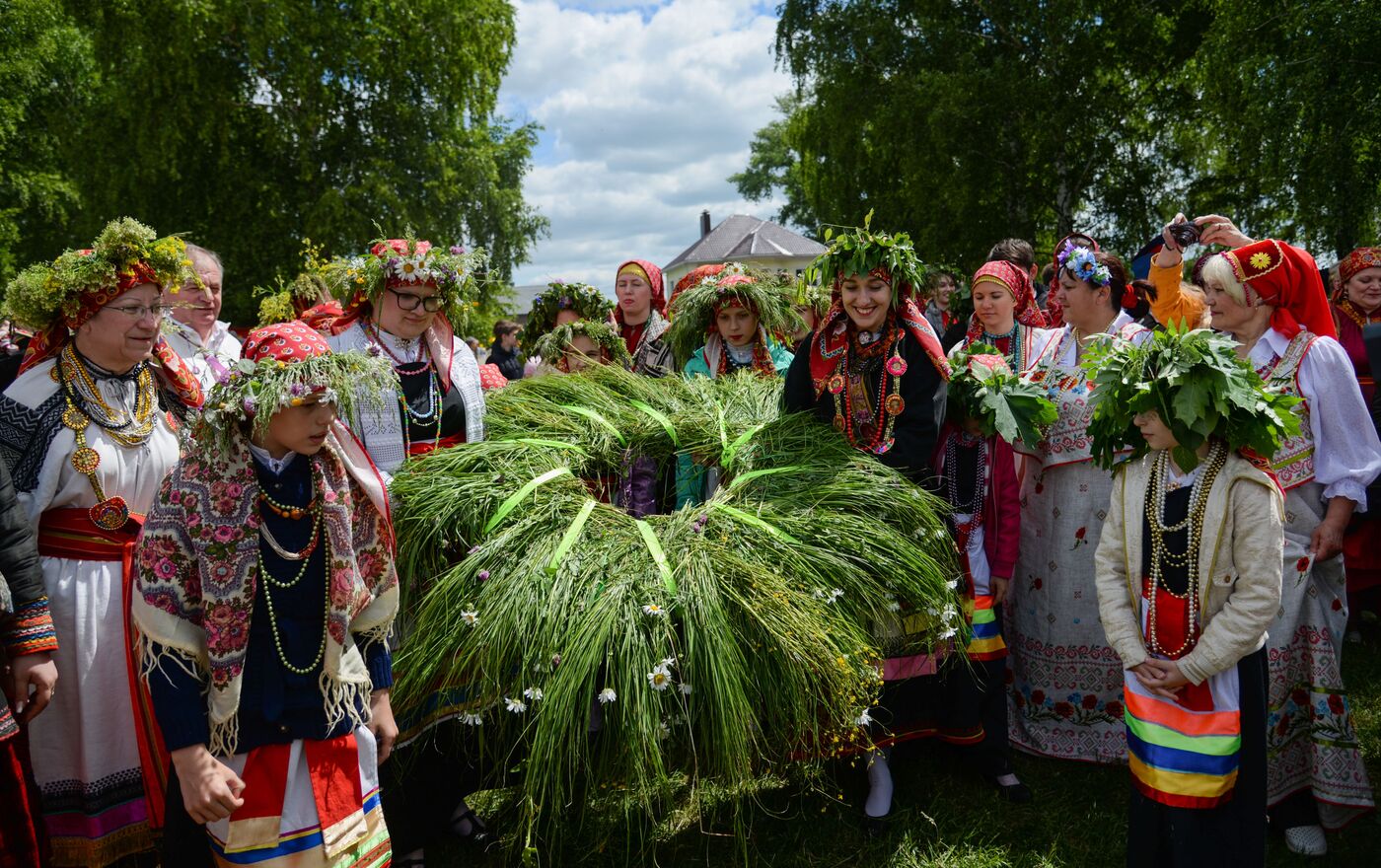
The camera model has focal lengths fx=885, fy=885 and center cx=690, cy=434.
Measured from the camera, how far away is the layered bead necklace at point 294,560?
2.12 meters

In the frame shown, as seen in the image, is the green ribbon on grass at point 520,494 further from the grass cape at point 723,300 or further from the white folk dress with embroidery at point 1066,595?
the white folk dress with embroidery at point 1066,595

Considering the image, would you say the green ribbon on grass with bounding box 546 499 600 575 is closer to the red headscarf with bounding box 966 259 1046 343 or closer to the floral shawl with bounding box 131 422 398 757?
the floral shawl with bounding box 131 422 398 757

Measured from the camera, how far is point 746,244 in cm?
3288

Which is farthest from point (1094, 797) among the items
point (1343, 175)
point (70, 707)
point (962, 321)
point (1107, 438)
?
point (1343, 175)

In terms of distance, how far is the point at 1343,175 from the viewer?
834 cm

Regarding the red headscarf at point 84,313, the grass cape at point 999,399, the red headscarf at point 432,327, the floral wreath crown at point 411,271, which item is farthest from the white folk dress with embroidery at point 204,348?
the grass cape at point 999,399

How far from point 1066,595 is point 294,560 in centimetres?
312

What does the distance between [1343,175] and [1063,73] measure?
737cm

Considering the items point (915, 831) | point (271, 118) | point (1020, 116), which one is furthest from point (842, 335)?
point (271, 118)

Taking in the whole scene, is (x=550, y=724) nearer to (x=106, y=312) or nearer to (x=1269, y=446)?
(x=106, y=312)

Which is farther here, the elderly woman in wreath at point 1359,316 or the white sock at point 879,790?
the elderly woman in wreath at point 1359,316

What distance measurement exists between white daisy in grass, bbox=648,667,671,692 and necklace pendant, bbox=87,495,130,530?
1.76 m

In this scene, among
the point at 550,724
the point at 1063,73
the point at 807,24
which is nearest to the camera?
the point at 550,724

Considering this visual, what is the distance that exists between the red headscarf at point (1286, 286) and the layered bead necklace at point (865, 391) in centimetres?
124
